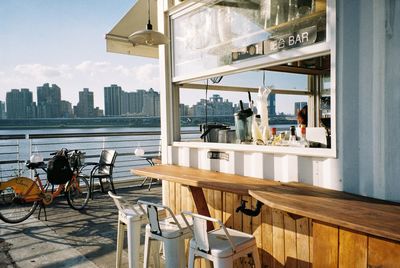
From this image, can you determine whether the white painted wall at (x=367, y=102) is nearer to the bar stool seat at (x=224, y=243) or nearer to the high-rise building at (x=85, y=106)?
the bar stool seat at (x=224, y=243)

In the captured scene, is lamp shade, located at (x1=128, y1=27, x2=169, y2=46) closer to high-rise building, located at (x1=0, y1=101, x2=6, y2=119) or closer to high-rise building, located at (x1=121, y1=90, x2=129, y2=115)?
high-rise building, located at (x1=121, y1=90, x2=129, y2=115)

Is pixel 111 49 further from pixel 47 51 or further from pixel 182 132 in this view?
pixel 47 51

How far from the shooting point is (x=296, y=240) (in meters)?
1.88

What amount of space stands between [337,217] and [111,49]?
3.51m

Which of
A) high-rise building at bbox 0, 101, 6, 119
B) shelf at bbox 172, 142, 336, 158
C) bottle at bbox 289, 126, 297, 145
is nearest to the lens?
shelf at bbox 172, 142, 336, 158

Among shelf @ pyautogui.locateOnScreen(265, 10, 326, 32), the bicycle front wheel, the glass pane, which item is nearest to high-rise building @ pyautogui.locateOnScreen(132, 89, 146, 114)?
the bicycle front wheel

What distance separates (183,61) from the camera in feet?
9.75

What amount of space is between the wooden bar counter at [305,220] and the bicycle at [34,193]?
99.8 inches

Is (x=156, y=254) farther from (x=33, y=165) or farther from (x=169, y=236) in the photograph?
(x=33, y=165)

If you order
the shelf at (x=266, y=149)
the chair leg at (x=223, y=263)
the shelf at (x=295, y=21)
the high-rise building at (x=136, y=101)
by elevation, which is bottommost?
the chair leg at (x=223, y=263)

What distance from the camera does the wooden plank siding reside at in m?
1.14

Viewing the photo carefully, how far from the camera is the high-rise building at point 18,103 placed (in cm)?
1548

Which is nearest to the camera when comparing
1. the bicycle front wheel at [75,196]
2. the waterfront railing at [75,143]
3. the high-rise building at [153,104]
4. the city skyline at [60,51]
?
the high-rise building at [153,104]

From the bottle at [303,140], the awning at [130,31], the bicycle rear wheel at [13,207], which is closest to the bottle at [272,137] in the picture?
the bottle at [303,140]
